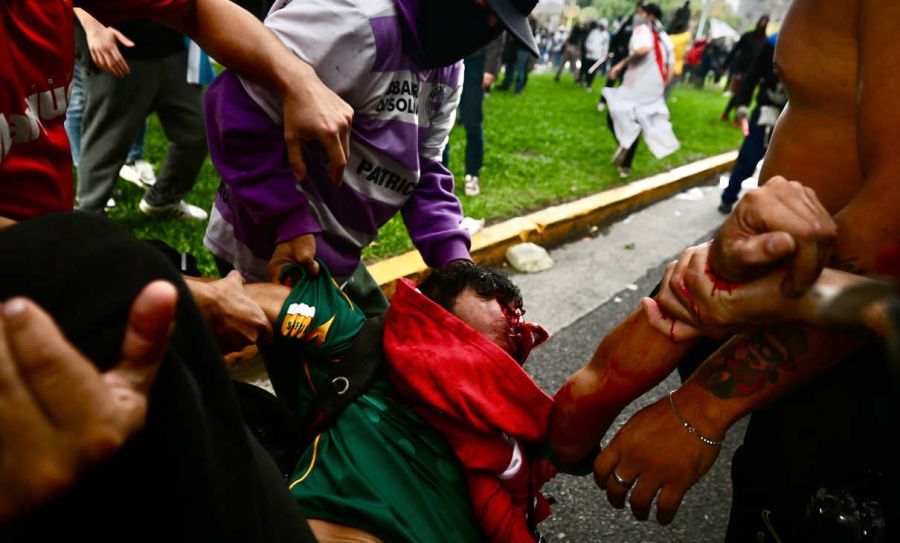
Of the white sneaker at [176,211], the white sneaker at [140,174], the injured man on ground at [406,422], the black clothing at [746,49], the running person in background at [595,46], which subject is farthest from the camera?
the running person in background at [595,46]

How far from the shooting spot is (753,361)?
1.04 meters

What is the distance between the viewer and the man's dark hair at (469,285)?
160cm

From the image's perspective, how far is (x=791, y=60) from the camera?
1225 millimetres

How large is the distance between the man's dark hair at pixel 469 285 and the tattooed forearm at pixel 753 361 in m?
0.63

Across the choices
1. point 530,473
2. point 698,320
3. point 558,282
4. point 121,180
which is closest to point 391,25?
point 698,320

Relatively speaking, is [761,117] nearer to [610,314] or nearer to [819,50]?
[610,314]

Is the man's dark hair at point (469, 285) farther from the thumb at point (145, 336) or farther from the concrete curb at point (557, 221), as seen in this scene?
the concrete curb at point (557, 221)

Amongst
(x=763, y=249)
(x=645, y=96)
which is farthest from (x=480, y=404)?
(x=645, y=96)

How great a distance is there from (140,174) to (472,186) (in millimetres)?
2434

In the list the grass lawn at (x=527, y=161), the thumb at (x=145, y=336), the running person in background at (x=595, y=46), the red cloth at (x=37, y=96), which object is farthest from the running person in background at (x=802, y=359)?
the running person in background at (x=595, y=46)

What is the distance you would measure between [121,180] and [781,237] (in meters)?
4.24

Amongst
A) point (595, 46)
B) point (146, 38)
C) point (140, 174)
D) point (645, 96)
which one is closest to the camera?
point (146, 38)

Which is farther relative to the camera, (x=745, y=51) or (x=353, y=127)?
(x=745, y=51)

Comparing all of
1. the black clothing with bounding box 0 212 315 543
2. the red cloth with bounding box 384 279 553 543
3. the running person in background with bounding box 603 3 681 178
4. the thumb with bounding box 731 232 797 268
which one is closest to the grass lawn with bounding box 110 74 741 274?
the running person in background with bounding box 603 3 681 178
